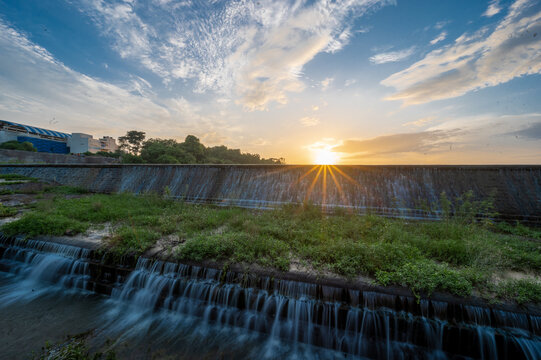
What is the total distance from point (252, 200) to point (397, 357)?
809 centimetres

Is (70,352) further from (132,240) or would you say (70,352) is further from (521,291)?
(521,291)

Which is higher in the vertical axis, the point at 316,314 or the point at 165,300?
the point at 316,314

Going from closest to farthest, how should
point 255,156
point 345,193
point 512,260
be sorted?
point 512,260 < point 345,193 < point 255,156

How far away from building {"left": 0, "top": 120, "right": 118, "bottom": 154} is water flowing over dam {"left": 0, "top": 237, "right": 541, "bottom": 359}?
6520 centimetres

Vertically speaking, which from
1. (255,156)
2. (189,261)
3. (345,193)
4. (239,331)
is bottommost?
(239,331)

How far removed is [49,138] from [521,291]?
88767 mm

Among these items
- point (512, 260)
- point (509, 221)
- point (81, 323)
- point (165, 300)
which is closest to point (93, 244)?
point (81, 323)

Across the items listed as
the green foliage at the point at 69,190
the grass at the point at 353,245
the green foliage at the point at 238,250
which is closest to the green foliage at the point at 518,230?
the grass at the point at 353,245

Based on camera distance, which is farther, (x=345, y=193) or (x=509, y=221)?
(x=345, y=193)

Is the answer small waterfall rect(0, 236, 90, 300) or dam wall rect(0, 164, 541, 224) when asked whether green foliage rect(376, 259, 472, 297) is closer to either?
dam wall rect(0, 164, 541, 224)

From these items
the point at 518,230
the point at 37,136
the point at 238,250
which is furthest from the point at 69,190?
the point at 37,136

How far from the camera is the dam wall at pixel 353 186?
788 cm

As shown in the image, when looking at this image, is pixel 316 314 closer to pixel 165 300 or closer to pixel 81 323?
pixel 165 300

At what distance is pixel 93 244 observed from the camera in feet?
18.5
